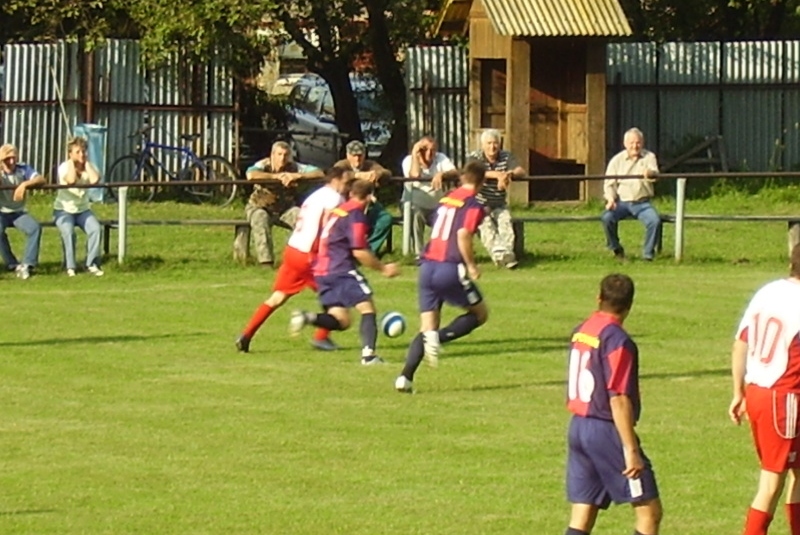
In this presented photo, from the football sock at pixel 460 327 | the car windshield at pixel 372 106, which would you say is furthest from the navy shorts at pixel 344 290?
the car windshield at pixel 372 106

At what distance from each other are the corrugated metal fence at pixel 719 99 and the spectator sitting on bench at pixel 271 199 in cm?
958

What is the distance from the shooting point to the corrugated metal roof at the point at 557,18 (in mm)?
26500

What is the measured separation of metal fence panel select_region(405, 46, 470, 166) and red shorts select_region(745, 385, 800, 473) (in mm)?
19898

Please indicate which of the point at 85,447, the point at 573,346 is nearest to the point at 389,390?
the point at 85,447

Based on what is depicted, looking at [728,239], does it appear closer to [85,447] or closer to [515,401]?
[515,401]

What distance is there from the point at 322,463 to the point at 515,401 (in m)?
2.57

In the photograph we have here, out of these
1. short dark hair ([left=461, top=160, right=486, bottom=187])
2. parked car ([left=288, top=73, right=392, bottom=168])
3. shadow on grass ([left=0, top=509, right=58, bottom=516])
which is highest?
parked car ([left=288, top=73, right=392, bottom=168])

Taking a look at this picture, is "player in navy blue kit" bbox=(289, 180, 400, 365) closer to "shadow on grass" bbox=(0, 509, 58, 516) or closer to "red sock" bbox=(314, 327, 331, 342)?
"red sock" bbox=(314, 327, 331, 342)

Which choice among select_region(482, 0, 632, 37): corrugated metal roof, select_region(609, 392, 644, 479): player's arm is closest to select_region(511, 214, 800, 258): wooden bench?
select_region(482, 0, 632, 37): corrugated metal roof

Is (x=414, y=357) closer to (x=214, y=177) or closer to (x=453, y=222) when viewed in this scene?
(x=453, y=222)

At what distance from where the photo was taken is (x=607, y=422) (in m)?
8.09

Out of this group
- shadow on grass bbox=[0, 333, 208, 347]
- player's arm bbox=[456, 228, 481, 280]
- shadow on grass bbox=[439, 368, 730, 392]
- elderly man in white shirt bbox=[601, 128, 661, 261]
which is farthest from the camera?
elderly man in white shirt bbox=[601, 128, 661, 261]

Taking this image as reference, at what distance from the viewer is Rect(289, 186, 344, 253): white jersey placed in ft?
50.7

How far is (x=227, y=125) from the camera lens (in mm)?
28547
